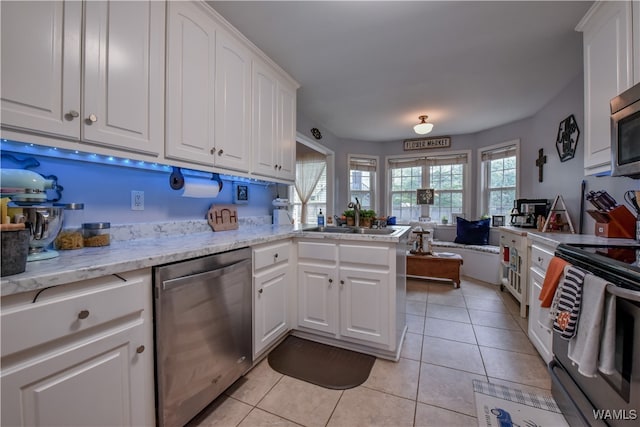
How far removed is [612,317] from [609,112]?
1.40 m

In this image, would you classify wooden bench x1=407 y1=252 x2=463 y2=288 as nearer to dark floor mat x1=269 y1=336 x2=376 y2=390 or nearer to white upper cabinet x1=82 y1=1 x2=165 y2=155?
dark floor mat x1=269 y1=336 x2=376 y2=390

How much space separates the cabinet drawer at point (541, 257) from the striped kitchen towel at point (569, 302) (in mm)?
600

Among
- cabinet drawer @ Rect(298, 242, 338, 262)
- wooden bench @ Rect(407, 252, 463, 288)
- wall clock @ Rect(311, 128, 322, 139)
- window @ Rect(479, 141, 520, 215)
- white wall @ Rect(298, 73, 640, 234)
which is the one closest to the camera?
cabinet drawer @ Rect(298, 242, 338, 262)

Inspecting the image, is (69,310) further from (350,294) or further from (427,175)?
(427,175)

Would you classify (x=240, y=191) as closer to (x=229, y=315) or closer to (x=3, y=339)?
(x=229, y=315)

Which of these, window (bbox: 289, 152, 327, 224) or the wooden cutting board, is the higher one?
window (bbox: 289, 152, 327, 224)

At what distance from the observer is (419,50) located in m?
2.15

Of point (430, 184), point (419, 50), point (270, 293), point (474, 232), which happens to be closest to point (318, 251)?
point (270, 293)

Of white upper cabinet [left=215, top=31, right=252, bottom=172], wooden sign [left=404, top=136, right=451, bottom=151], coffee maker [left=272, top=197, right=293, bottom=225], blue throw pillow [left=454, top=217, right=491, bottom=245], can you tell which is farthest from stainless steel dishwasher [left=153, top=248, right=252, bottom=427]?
wooden sign [left=404, top=136, right=451, bottom=151]

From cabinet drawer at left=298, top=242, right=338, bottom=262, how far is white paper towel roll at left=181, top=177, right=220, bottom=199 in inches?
31.1

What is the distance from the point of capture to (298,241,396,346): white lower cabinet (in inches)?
71.7

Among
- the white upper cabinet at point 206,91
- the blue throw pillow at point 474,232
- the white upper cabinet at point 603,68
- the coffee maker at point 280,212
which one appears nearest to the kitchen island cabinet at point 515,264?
the blue throw pillow at point 474,232

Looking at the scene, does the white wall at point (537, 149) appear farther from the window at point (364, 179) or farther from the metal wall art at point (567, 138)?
the window at point (364, 179)

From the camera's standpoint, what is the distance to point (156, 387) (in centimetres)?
110
